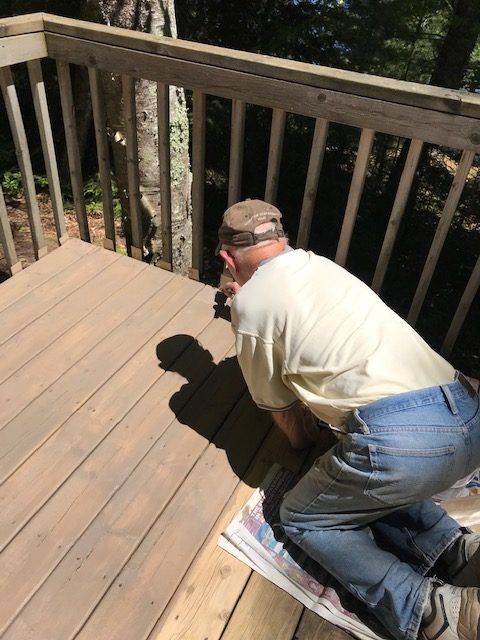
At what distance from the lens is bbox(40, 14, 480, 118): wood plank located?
184 cm

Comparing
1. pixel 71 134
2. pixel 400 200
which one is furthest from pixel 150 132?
pixel 400 200

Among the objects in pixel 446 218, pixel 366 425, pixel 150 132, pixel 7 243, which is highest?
pixel 446 218

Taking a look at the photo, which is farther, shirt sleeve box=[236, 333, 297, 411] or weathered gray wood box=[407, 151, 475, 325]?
weathered gray wood box=[407, 151, 475, 325]

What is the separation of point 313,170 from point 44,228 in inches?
163

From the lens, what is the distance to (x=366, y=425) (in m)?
1.43

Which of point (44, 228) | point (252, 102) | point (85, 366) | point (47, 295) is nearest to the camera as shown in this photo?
point (252, 102)

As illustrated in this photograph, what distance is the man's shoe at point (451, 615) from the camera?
1.37 m

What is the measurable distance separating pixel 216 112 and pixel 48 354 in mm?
4734

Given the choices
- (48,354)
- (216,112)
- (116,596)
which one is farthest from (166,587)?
(216,112)

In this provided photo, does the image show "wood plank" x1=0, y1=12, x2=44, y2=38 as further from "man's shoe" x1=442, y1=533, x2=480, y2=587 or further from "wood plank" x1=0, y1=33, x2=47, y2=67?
"man's shoe" x1=442, y1=533, x2=480, y2=587

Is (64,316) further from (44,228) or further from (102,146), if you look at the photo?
(44,228)

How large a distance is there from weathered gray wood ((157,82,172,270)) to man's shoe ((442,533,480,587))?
2.03 m

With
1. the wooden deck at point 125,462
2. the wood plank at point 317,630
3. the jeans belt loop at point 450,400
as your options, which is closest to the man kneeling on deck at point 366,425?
the jeans belt loop at point 450,400

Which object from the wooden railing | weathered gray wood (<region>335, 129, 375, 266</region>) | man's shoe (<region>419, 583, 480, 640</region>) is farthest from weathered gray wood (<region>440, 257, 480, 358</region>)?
man's shoe (<region>419, 583, 480, 640</region>)
